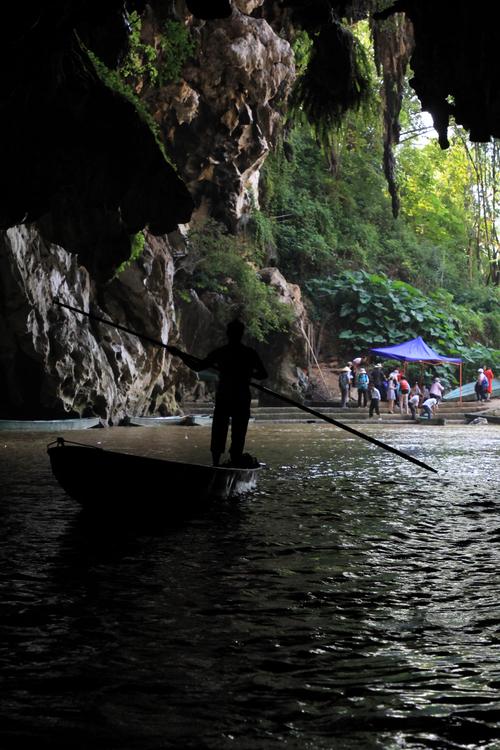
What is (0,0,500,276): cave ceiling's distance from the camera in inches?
396

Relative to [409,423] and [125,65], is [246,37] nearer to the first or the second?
[125,65]

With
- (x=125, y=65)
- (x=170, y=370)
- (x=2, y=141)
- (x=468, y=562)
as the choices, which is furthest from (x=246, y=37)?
(x=468, y=562)

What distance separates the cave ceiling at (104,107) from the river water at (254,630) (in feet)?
17.0

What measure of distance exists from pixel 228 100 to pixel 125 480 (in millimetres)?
22894

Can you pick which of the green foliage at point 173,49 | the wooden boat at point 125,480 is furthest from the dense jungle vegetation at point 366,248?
the wooden boat at point 125,480

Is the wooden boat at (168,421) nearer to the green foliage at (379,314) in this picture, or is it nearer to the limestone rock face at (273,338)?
the limestone rock face at (273,338)

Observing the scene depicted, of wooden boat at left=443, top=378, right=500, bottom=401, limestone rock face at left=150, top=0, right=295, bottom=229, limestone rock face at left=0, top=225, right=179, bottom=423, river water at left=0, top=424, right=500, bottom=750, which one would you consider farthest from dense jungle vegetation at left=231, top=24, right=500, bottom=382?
river water at left=0, top=424, right=500, bottom=750

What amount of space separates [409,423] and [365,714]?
31.6 metres

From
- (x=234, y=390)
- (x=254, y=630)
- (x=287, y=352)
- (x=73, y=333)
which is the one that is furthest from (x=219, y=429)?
(x=287, y=352)

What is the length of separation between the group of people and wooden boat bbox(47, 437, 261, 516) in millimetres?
27399

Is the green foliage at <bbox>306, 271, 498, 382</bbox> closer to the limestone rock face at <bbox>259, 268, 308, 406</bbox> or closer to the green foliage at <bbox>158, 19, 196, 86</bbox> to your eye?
the limestone rock face at <bbox>259, 268, 308, 406</bbox>

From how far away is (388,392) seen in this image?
1531 inches

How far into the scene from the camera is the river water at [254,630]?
296cm

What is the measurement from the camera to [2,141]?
1322 centimetres
